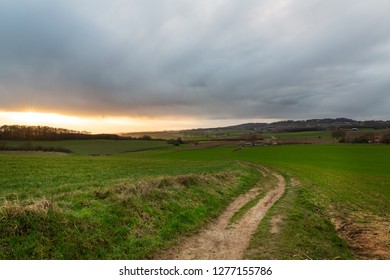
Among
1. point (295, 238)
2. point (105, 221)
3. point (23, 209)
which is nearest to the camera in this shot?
point (23, 209)

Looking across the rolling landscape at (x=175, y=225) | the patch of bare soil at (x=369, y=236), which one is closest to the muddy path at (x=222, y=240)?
the rolling landscape at (x=175, y=225)

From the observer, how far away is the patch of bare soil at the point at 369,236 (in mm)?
11531

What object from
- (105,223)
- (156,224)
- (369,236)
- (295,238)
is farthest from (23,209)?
(369,236)

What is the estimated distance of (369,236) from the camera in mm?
13883

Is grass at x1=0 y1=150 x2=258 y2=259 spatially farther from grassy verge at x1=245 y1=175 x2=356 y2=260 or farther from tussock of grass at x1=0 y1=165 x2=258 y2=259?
grassy verge at x1=245 y1=175 x2=356 y2=260

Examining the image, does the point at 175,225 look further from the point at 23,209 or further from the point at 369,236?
the point at 369,236

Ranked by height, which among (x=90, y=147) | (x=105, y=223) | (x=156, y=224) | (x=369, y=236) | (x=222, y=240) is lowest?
(x=90, y=147)

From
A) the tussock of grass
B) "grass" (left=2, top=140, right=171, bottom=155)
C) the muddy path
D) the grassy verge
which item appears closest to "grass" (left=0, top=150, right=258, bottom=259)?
the tussock of grass

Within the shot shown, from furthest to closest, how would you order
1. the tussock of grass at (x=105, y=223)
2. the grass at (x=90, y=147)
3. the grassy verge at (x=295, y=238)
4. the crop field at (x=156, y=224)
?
the grass at (x=90, y=147) < the grassy verge at (x=295, y=238) < the crop field at (x=156, y=224) < the tussock of grass at (x=105, y=223)

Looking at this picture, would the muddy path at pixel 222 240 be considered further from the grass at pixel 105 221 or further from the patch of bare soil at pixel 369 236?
the patch of bare soil at pixel 369 236

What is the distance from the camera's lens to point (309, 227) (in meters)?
14.4

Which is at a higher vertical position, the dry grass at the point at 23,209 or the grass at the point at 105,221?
the dry grass at the point at 23,209

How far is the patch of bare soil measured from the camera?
11531 millimetres
